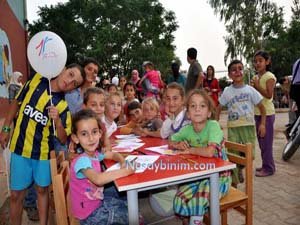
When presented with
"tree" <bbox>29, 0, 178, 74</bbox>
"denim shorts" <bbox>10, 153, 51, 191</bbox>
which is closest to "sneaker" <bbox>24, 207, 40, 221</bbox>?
"denim shorts" <bbox>10, 153, 51, 191</bbox>

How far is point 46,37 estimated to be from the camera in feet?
8.05

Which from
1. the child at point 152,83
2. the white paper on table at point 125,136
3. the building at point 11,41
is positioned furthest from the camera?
the building at point 11,41

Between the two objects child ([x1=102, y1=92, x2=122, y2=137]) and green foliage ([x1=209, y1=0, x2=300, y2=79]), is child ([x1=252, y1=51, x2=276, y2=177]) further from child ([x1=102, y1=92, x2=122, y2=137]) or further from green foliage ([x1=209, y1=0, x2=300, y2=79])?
green foliage ([x1=209, y1=0, x2=300, y2=79])

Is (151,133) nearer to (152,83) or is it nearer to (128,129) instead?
(128,129)

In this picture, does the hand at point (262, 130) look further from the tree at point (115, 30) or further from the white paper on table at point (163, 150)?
the tree at point (115, 30)

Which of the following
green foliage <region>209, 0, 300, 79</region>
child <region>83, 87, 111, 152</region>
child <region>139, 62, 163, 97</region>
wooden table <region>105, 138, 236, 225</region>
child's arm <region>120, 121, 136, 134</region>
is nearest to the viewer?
wooden table <region>105, 138, 236, 225</region>

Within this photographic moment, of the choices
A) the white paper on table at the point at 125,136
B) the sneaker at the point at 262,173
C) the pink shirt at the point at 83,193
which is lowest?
the sneaker at the point at 262,173

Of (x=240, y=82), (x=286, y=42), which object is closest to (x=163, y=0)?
(x=286, y=42)

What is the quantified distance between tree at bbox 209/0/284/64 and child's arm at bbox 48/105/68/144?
16.6m

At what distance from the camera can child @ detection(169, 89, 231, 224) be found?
1.98m

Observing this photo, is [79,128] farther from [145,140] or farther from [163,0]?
[163,0]

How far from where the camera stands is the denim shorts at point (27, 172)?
89.1 inches

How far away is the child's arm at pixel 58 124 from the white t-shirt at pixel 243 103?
2.10 m

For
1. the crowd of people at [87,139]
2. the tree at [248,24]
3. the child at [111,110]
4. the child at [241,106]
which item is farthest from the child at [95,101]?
the tree at [248,24]
